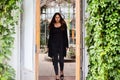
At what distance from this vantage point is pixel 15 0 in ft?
15.9

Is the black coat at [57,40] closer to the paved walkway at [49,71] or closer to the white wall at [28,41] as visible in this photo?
the paved walkway at [49,71]

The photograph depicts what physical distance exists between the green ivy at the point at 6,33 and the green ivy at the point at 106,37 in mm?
1246

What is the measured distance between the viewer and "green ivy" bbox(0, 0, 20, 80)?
4781 mm

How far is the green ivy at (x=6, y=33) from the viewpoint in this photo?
15.7 ft

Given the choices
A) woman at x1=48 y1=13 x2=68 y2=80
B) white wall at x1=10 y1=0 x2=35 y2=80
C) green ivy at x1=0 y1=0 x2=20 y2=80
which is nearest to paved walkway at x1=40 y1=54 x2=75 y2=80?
woman at x1=48 y1=13 x2=68 y2=80

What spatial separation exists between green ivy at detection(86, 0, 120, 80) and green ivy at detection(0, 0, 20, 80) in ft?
4.09

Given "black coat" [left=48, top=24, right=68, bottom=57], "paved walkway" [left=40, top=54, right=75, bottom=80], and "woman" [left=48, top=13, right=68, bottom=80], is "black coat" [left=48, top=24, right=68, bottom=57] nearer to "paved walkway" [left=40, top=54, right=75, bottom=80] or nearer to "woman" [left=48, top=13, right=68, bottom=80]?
"woman" [left=48, top=13, right=68, bottom=80]

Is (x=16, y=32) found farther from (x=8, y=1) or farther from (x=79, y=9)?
(x=79, y=9)

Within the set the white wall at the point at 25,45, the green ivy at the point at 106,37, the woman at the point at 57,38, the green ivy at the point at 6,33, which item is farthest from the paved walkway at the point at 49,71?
the green ivy at the point at 106,37

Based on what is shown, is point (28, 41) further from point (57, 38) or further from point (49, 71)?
point (49, 71)

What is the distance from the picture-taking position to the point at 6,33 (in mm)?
4930

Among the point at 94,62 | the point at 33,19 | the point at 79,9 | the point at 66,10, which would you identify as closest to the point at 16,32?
the point at 33,19

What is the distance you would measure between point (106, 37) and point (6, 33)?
161 centimetres

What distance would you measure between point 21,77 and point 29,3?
4.22ft
